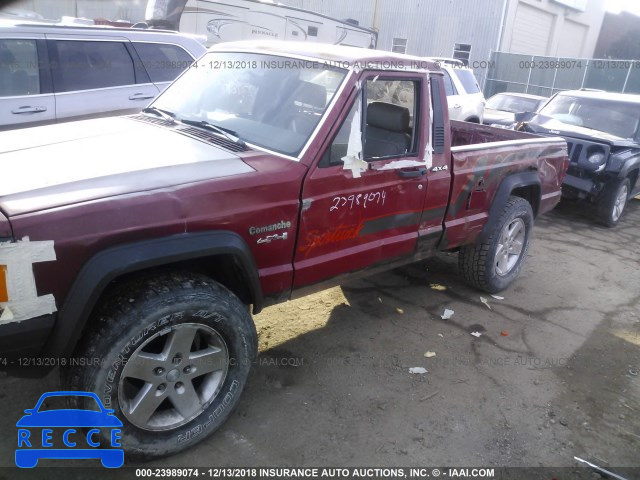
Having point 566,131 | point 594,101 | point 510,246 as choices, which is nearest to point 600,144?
point 566,131

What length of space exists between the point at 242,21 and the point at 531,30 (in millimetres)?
15809

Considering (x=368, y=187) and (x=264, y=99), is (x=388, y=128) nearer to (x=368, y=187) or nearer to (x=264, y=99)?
(x=368, y=187)

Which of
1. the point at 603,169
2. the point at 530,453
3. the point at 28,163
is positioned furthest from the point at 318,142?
the point at 603,169

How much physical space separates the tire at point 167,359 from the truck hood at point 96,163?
48 cm

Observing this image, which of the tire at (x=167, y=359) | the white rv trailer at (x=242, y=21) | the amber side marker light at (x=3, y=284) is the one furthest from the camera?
the white rv trailer at (x=242, y=21)

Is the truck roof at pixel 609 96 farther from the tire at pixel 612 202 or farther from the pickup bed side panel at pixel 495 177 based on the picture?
the pickup bed side panel at pixel 495 177

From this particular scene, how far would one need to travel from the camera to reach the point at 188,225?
241 centimetres

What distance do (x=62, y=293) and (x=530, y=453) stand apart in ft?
8.26

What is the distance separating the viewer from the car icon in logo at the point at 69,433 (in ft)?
7.55

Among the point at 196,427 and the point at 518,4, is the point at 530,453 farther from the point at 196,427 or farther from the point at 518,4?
the point at 518,4

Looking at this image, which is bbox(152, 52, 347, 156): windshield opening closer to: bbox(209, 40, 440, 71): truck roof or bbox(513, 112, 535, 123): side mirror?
bbox(209, 40, 440, 71): truck roof

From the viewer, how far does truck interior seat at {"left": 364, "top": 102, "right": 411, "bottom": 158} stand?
3.33 m

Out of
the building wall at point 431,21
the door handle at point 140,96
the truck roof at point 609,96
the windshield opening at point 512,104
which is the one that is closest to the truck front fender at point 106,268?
the door handle at point 140,96

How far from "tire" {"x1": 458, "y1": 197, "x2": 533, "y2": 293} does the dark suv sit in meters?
2.91
